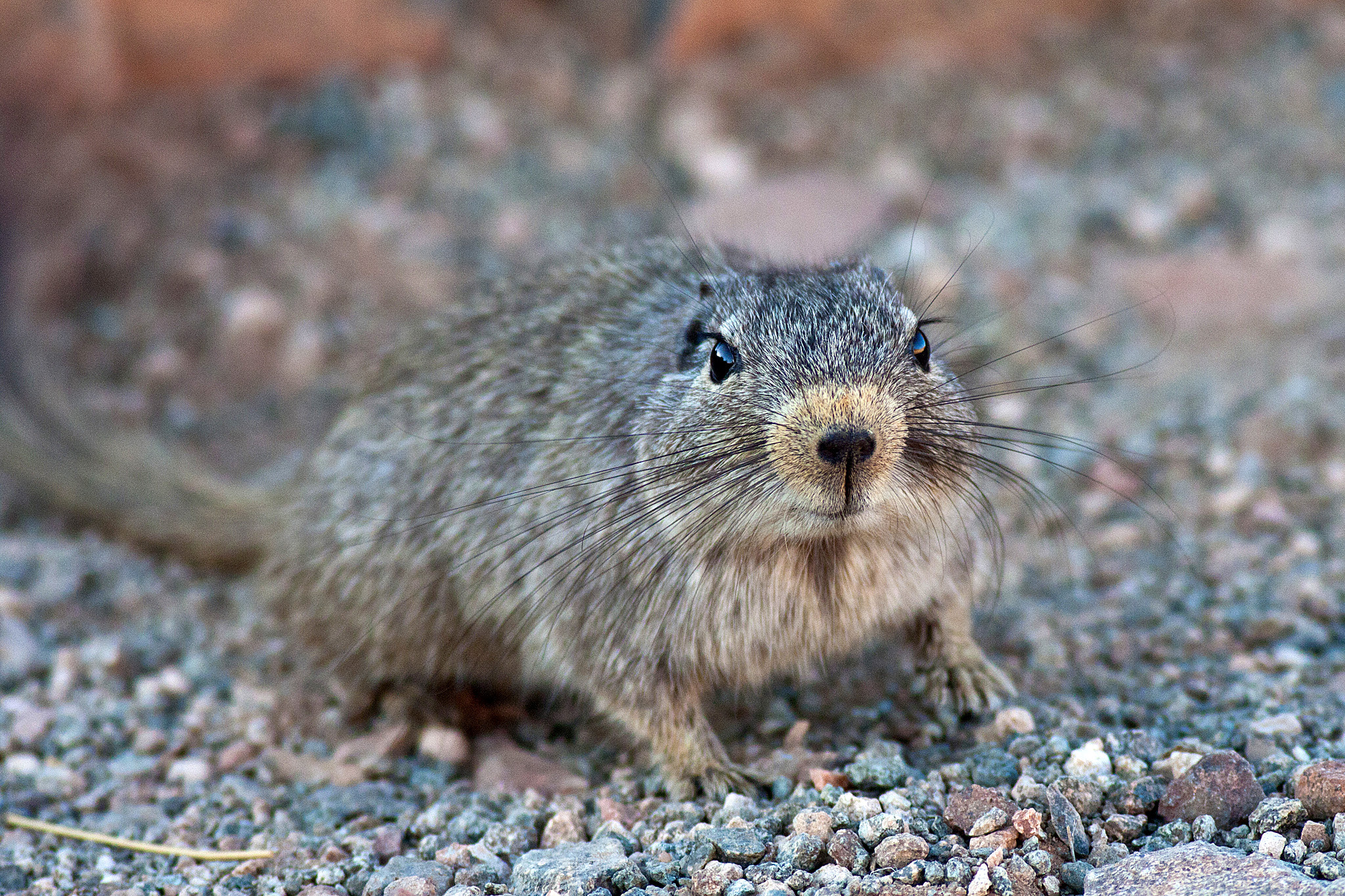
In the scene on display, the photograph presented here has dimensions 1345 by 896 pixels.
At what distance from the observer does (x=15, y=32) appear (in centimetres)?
763

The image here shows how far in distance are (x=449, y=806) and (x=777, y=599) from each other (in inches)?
52.0

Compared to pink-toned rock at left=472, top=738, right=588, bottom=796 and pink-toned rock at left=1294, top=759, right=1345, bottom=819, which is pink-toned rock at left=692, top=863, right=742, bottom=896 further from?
pink-toned rock at left=1294, top=759, right=1345, bottom=819

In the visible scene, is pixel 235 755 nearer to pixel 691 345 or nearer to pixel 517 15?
pixel 691 345

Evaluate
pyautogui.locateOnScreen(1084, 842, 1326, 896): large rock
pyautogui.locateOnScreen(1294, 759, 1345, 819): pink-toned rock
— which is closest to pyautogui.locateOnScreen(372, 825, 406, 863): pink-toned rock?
pyautogui.locateOnScreen(1084, 842, 1326, 896): large rock

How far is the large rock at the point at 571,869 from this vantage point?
3.73 meters

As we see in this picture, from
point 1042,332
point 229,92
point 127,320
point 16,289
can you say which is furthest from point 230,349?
point 1042,332

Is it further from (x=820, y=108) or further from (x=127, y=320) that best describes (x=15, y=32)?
(x=820, y=108)

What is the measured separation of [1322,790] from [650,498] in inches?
81.6

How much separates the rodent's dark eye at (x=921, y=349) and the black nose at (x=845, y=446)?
1.87ft

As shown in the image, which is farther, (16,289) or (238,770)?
(16,289)

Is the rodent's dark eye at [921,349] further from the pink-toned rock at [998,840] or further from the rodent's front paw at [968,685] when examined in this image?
the pink-toned rock at [998,840]

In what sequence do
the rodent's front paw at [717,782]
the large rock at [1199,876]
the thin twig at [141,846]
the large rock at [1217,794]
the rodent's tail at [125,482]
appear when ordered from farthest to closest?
the rodent's tail at [125,482], the rodent's front paw at [717,782], the thin twig at [141,846], the large rock at [1217,794], the large rock at [1199,876]

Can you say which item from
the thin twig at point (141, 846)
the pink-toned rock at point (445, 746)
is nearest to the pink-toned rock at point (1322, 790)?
the pink-toned rock at point (445, 746)

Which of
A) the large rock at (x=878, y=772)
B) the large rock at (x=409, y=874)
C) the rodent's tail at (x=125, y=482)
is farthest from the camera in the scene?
the rodent's tail at (x=125, y=482)
